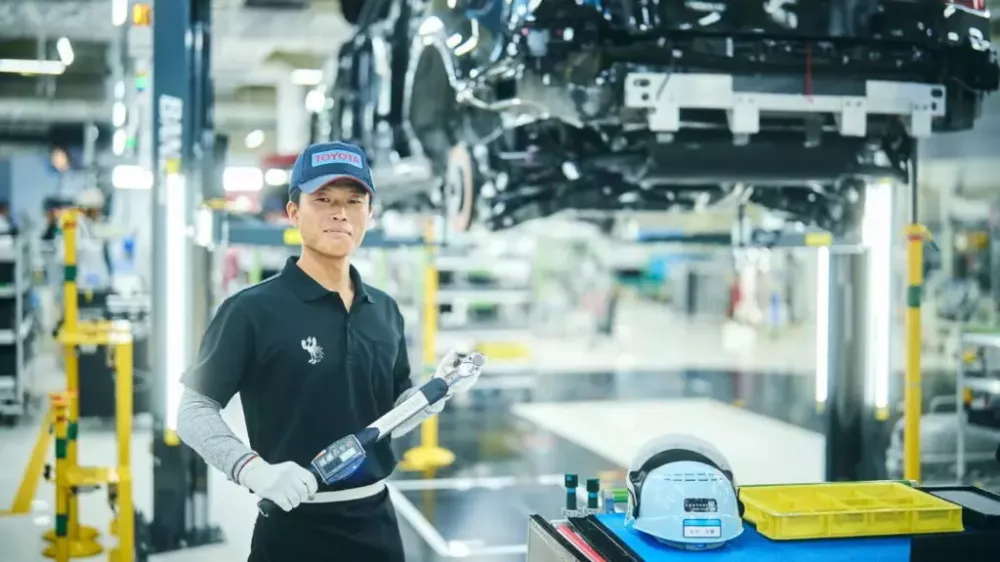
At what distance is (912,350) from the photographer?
15.6ft

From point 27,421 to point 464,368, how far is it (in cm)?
737

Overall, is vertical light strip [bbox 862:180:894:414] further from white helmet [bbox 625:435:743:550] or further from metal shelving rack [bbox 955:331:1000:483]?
white helmet [bbox 625:435:743:550]

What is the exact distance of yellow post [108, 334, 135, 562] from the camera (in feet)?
14.6

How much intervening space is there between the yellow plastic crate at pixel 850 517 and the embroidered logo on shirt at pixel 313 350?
41.1 inches

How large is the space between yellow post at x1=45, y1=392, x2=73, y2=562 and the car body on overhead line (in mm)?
1873

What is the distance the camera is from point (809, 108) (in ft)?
13.0

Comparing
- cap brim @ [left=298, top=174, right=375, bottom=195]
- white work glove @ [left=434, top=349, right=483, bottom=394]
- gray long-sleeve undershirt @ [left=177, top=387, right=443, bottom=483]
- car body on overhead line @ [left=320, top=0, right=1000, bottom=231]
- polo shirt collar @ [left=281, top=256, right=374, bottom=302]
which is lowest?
gray long-sleeve undershirt @ [left=177, top=387, right=443, bottom=483]

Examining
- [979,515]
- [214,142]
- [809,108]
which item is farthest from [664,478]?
[214,142]

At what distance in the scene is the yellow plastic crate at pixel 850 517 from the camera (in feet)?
7.60

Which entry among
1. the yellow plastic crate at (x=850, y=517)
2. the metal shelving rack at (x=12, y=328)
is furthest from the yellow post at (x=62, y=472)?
the metal shelving rack at (x=12, y=328)

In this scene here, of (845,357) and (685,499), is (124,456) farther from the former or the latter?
(845,357)

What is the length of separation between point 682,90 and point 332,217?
2.00m

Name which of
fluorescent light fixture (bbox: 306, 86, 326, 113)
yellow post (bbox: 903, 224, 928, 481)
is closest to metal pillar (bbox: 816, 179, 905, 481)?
yellow post (bbox: 903, 224, 928, 481)

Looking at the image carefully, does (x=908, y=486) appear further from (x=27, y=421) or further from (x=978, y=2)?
(x=27, y=421)
